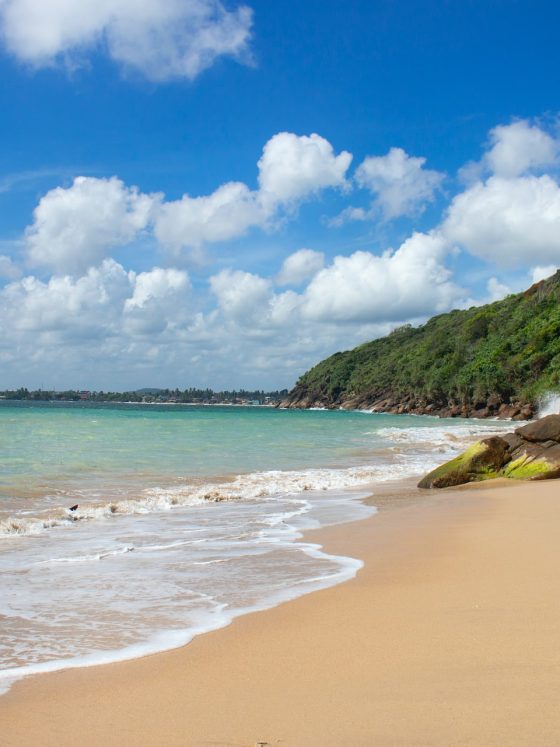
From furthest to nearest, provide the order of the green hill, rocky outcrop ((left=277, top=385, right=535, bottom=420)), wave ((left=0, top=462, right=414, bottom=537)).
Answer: the green hill → rocky outcrop ((left=277, top=385, right=535, bottom=420)) → wave ((left=0, top=462, right=414, bottom=537))

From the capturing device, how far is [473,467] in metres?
16.9

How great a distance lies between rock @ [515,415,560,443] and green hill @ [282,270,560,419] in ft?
198

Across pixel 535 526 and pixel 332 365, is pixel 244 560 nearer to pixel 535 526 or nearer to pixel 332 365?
pixel 535 526

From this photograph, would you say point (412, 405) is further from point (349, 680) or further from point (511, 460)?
point (349, 680)

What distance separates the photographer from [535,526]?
9.07 metres

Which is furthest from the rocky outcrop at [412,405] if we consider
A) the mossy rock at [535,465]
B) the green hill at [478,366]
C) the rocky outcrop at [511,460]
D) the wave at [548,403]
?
the mossy rock at [535,465]

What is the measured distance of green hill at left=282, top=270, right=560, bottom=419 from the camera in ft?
274

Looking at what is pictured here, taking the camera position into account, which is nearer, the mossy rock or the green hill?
the mossy rock

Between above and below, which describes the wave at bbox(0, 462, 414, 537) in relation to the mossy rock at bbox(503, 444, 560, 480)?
below

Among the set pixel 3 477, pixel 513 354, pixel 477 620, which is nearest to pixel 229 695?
pixel 477 620

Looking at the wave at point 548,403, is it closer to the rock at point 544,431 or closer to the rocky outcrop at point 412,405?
the rocky outcrop at point 412,405

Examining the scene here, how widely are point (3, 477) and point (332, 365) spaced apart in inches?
6393

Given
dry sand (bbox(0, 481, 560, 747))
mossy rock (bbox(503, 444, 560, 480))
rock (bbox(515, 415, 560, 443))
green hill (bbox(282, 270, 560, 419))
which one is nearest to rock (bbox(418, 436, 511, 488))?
mossy rock (bbox(503, 444, 560, 480))

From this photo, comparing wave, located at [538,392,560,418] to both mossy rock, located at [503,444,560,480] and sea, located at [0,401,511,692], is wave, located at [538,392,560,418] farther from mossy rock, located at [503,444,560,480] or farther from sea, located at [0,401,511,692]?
mossy rock, located at [503,444,560,480]
